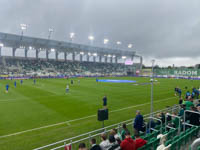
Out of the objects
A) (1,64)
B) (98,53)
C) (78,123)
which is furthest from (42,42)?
(78,123)

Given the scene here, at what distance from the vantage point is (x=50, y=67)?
78.1 m

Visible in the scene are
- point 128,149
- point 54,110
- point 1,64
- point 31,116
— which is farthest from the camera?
point 1,64

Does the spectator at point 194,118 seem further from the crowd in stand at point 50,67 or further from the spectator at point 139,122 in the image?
the crowd in stand at point 50,67

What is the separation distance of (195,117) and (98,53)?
8414 centimetres

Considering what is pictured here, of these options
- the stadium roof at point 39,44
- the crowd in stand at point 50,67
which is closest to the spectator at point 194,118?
the stadium roof at point 39,44

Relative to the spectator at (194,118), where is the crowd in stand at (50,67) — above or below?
above

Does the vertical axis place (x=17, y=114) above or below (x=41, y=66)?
below

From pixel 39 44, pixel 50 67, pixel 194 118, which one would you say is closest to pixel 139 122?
pixel 194 118

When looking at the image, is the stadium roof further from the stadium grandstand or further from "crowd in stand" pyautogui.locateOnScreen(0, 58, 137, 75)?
"crowd in stand" pyautogui.locateOnScreen(0, 58, 137, 75)

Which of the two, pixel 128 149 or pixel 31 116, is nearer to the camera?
pixel 128 149

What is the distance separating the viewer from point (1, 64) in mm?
66938

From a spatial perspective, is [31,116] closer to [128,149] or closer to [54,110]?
[54,110]

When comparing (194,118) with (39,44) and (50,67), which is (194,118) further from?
(50,67)

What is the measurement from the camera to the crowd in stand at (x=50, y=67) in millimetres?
67625
